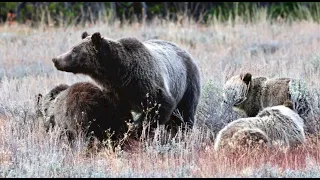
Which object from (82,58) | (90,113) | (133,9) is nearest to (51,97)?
(90,113)

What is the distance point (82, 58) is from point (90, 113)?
2.26 ft

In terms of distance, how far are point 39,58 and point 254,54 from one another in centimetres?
511

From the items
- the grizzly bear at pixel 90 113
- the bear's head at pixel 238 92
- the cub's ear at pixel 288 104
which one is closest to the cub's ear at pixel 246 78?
the bear's head at pixel 238 92

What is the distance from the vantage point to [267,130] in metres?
8.32

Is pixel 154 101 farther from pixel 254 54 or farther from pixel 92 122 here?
pixel 254 54

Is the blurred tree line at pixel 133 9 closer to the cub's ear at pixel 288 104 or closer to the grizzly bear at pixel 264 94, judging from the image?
the grizzly bear at pixel 264 94

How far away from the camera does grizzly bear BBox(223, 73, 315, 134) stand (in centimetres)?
955

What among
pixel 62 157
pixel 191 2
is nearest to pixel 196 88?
pixel 62 157

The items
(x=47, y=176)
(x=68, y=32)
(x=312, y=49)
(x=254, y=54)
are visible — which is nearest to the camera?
(x=47, y=176)

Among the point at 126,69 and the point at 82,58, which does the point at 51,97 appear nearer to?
the point at 82,58

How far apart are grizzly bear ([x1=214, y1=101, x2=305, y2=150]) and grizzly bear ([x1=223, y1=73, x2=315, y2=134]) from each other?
66 cm

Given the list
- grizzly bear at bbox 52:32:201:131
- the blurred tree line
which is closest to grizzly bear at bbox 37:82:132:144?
grizzly bear at bbox 52:32:201:131

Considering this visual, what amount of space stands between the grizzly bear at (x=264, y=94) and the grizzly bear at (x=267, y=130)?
Result: 661 millimetres

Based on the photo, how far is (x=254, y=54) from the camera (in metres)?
16.9
